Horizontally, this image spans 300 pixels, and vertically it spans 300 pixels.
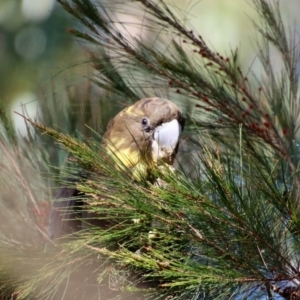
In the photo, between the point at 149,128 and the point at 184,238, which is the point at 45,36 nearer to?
Result: the point at 149,128

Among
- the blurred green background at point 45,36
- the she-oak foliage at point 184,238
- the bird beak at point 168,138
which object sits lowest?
the she-oak foliage at point 184,238

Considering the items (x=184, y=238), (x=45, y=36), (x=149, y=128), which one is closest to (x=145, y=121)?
(x=149, y=128)

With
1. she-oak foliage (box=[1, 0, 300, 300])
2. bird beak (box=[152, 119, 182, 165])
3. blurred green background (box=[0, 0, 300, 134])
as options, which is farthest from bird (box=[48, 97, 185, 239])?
blurred green background (box=[0, 0, 300, 134])

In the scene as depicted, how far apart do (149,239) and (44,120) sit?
32.2 inches

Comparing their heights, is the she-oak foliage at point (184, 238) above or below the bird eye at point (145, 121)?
below

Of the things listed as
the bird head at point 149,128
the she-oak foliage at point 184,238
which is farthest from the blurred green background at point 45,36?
the she-oak foliage at point 184,238

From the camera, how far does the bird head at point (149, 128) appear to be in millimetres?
1748

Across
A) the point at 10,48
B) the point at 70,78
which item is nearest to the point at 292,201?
the point at 70,78

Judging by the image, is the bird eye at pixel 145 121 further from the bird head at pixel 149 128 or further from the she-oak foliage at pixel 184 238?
the she-oak foliage at pixel 184 238

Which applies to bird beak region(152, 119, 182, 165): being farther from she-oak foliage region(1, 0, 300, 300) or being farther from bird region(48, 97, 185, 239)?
she-oak foliage region(1, 0, 300, 300)

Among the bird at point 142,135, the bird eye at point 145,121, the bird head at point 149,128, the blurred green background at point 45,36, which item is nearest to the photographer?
the bird at point 142,135

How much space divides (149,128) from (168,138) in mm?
98

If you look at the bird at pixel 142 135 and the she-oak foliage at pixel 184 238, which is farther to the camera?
the bird at pixel 142 135

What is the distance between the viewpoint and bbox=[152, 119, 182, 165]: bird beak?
1.73 meters
